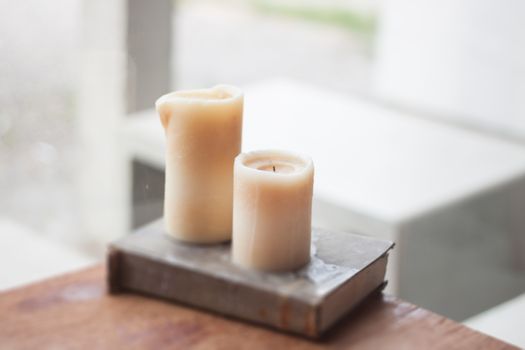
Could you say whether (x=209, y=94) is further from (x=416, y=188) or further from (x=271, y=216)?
(x=416, y=188)

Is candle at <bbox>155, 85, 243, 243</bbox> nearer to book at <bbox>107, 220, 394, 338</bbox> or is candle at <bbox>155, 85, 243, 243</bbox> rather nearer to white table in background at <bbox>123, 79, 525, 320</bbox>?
book at <bbox>107, 220, 394, 338</bbox>

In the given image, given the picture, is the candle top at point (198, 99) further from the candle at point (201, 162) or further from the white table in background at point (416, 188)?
the white table in background at point (416, 188)

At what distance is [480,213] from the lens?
136 cm

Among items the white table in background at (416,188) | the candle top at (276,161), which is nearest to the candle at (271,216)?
the candle top at (276,161)

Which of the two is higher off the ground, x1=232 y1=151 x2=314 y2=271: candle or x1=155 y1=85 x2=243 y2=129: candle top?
x1=155 y1=85 x2=243 y2=129: candle top

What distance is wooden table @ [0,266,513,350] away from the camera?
579 millimetres

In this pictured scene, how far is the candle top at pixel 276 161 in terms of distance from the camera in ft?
2.02

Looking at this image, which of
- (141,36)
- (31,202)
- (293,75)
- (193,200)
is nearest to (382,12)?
(293,75)

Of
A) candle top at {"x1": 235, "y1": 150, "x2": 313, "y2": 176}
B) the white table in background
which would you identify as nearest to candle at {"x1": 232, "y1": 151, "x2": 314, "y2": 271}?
candle top at {"x1": 235, "y1": 150, "x2": 313, "y2": 176}

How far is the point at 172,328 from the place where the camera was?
60cm

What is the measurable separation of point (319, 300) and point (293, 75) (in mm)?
Result: 1673

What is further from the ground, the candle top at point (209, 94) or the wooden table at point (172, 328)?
the candle top at point (209, 94)

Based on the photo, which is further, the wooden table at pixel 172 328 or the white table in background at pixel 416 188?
the white table in background at pixel 416 188

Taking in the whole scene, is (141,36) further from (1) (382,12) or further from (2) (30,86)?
(1) (382,12)
